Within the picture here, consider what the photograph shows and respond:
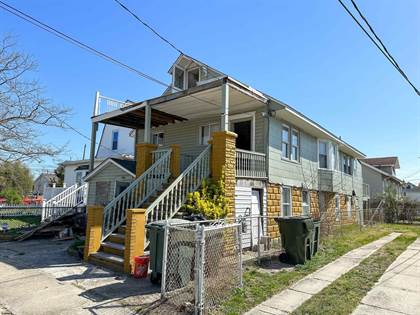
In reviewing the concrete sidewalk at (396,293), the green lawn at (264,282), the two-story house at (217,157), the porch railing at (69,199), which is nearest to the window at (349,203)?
the two-story house at (217,157)

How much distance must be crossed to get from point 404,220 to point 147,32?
28596 mm

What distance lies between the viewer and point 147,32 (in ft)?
27.9

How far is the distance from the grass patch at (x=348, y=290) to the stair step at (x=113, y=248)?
4379 millimetres

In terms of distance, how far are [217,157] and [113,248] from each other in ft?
12.5

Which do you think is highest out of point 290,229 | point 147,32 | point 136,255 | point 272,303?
point 147,32

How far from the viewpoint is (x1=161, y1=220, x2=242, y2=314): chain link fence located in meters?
4.86

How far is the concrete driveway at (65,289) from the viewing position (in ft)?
16.2

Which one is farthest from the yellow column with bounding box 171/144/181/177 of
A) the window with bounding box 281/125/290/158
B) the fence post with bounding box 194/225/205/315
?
the fence post with bounding box 194/225/205/315

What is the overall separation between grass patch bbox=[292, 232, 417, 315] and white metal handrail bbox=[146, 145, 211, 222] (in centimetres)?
407

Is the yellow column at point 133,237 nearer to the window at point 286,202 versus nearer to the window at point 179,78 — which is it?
the window at point 286,202

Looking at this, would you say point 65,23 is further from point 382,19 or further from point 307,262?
point 307,262

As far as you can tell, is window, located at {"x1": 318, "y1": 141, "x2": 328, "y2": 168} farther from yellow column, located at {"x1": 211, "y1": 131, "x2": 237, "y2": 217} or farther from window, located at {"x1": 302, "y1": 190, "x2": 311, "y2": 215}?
yellow column, located at {"x1": 211, "y1": 131, "x2": 237, "y2": 217}

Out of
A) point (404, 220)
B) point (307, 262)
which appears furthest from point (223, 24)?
point (404, 220)

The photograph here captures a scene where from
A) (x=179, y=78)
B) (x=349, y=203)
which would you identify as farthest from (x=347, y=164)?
(x=179, y=78)
